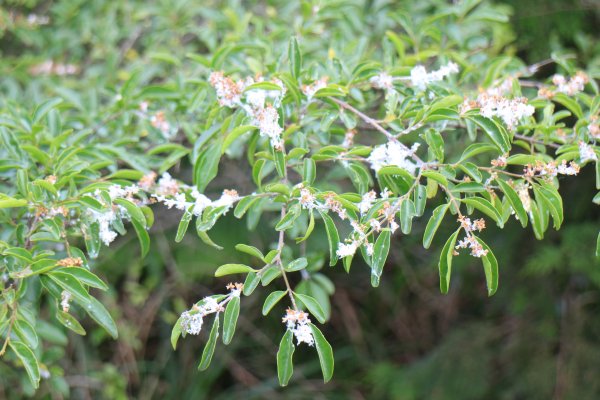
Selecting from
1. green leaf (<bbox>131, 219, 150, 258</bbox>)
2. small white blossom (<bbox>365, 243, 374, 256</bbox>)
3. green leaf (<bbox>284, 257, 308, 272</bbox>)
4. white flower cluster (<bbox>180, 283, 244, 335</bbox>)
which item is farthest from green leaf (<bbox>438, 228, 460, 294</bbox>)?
green leaf (<bbox>131, 219, 150, 258</bbox>)

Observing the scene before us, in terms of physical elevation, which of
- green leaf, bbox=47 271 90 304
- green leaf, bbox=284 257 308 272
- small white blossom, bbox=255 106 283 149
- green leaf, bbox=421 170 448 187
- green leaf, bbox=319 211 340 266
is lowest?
green leaf, bbox=47 271 90 304

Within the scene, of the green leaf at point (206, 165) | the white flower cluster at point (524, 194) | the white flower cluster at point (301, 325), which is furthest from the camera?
the green leaf at point (206, 165)

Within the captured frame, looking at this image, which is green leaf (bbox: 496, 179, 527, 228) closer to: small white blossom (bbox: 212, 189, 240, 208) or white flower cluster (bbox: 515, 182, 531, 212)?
white flower cluster (bbox: 515, 182, 531, 212)

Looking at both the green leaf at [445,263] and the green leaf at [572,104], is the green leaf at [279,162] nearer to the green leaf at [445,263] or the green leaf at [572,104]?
the green leaf at [445,263]

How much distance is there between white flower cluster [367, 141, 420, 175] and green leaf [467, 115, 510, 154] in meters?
0.12

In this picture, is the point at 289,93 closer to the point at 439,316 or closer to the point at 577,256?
the point at 577,256

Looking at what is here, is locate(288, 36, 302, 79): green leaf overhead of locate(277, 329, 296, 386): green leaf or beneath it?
overhead

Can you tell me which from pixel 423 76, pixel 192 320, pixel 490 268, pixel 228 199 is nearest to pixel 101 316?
pixel 192 320

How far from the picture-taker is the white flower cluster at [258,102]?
3.63ft

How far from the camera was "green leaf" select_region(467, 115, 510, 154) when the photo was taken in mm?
1048

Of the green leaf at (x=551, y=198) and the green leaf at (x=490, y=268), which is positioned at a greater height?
the green leaf at (x=551, y=198)

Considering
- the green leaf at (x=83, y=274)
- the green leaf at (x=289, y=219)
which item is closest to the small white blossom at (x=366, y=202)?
the green leaf at (x=289, y=219)

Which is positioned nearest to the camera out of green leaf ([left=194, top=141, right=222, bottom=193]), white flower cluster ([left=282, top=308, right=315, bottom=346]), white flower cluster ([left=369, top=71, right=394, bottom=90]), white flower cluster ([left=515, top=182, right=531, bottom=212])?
white flower cluster ([left=282, top=308, right=315, bottom=346])

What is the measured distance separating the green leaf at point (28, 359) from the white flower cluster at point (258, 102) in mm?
512
